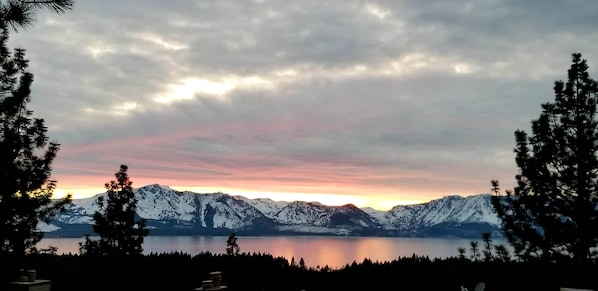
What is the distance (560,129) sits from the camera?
52.3 feet

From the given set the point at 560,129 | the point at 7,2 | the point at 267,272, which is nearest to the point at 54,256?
the point at 267,272

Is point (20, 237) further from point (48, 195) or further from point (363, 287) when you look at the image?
point (363, 287)

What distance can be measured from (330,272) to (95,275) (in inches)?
264

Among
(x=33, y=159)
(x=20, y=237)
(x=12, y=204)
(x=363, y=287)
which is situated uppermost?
(x=33, y=159)

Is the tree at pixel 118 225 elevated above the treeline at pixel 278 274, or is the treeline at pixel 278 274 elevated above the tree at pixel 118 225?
the tree at pixel 118 225

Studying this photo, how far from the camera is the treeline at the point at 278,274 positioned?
12.9m

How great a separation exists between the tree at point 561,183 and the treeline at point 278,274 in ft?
10.3

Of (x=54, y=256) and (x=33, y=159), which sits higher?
(x=33, y=159)

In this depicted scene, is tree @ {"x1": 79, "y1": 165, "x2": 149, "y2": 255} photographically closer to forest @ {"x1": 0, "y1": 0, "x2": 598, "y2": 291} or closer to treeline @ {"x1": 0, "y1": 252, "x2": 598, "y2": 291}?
forest @ {"x1": 0, "y1": 0, "x2": 598, "y2": 291}

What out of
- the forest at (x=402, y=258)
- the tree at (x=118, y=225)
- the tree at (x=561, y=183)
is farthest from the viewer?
the tree at (x=118, y=225)

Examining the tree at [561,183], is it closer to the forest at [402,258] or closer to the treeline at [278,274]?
the forest at [402,258]

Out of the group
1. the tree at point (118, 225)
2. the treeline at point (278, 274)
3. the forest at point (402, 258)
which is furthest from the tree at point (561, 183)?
the tree at point (118, 225)

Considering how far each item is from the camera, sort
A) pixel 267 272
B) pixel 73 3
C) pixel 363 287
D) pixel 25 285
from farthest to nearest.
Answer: pixel 267 272
pixel 363 287
pixel 25 285
pixel 73 3

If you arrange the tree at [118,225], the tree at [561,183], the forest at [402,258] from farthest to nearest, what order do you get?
the tree at [118,225] < the tree at [561,183] < the forest at [402,258]
